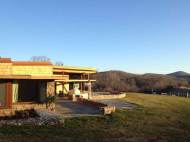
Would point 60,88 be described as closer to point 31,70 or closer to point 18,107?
point 31,70

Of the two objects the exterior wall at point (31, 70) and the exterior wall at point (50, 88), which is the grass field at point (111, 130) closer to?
the exterior wall at point (50, 88)

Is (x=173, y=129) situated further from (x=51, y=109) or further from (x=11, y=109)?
(x=11, y=109)

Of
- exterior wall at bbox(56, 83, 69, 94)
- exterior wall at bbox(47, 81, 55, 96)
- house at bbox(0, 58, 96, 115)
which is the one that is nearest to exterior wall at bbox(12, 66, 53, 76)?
house at bbox(0, 58, 96, 115)

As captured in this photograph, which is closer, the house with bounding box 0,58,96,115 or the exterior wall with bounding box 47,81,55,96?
the house with bounding box 0,58,96,115

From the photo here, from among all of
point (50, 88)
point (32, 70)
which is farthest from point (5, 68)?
point (32, 70)

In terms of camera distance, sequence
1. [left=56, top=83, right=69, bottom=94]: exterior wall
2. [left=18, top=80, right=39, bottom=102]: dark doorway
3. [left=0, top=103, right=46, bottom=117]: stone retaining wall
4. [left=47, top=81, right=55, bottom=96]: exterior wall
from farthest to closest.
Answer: [left=56, top=83, right=69, bottom=94]: exterior wall
[left=47, top=81, right=55, bottom=96]: exterior wall
[left=18, top=80, right=39, bottom=102]: dark doorway
[left=0, top=103, right=46, bottom=117]: stone retaining wall

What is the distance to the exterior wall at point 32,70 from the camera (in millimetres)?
28014

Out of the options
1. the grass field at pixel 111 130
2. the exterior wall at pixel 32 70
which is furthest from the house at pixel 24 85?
the grass field at pixel 111 130

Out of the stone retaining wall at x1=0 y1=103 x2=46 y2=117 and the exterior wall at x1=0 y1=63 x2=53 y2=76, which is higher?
the exterior wall at x1=0 y1=63 x2=53 y2=76

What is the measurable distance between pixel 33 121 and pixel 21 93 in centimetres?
733

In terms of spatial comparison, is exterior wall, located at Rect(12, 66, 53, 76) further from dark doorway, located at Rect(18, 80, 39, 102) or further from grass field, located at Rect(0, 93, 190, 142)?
grass field, located at Rect(0, 93, 190, 142)

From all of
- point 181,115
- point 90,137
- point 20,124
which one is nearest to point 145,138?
point 90,137

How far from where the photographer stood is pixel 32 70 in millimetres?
Answer: 28891

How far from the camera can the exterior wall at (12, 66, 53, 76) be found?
28.0 m
